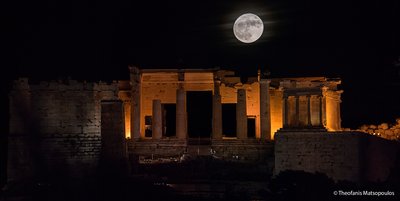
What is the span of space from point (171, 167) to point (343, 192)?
12.7 m

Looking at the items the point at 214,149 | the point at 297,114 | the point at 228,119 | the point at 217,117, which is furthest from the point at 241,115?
the point at 228,119

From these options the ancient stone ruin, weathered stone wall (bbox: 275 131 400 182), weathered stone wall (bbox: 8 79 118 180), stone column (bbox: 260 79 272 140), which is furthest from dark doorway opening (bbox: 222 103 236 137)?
weathered stone wall (bbox: 8 79 118 180)

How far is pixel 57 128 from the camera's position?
4400 cm

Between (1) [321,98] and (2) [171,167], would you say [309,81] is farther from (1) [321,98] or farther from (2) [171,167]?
(2) [171,167]

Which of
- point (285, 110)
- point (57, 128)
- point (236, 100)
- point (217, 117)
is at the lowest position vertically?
point (57, 128)

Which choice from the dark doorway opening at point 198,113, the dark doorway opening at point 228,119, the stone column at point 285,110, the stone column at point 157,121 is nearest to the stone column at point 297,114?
the stone column at point 285,110

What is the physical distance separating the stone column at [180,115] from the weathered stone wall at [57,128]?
6760mm

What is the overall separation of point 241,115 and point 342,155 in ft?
28.8

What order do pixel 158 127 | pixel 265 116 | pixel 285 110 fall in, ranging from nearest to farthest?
1. pixel 285 110
2. pixel 265 116
3. pixel 158 127

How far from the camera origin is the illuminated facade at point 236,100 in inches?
1825

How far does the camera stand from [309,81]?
4694 centimetres

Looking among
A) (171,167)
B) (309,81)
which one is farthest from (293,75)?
(171,167)

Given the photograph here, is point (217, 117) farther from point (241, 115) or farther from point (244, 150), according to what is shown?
point (244, 150)

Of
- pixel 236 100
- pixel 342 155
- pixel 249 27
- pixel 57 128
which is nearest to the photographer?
pixel 342 155
